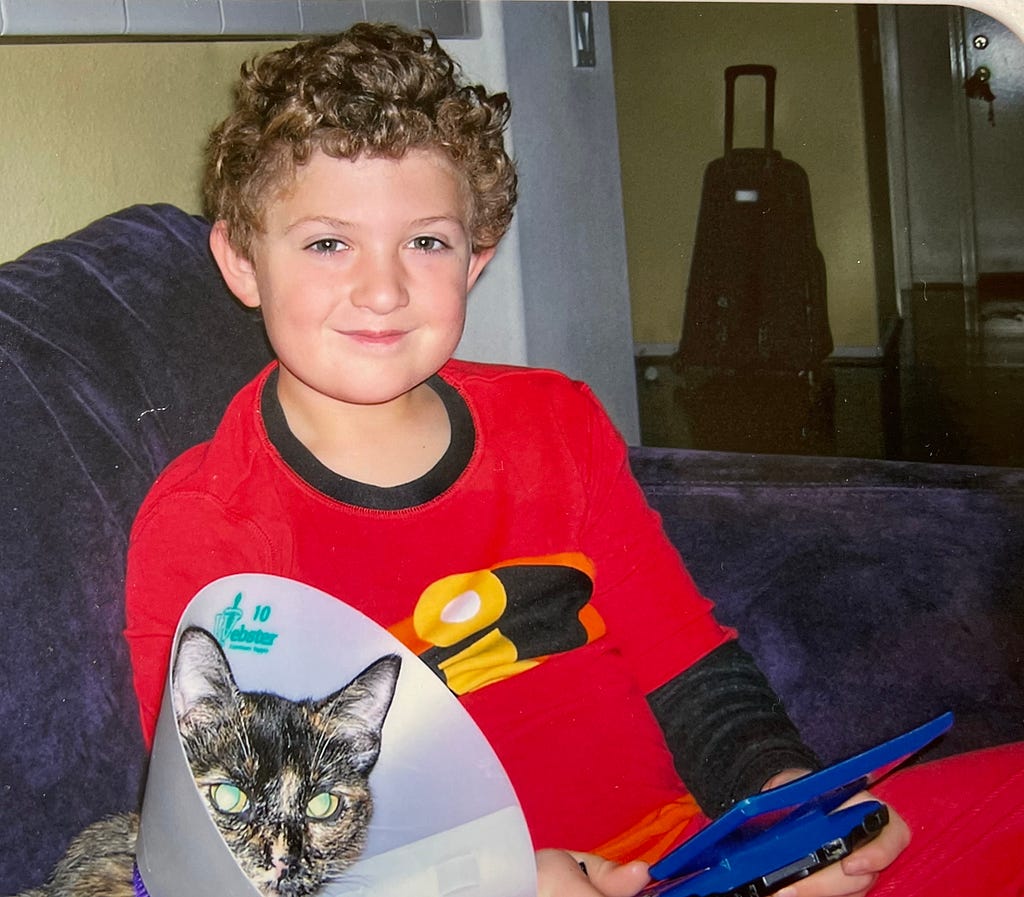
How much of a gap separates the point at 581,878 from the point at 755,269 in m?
0.45

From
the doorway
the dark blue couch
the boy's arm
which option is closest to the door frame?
the doorway

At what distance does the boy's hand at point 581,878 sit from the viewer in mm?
540

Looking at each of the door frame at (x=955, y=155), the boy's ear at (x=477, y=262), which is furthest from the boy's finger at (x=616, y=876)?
the door frame at (x=955, y=155)

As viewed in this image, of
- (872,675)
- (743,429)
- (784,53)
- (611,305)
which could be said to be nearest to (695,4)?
(784,53)

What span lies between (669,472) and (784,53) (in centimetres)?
29

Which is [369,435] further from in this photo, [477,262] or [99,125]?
[99,125]

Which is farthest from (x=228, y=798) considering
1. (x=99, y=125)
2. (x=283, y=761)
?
(x=99, y=125)

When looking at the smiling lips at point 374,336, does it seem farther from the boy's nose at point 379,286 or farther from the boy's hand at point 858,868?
the boy's hand at point 858,868

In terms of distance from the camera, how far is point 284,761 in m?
0.45

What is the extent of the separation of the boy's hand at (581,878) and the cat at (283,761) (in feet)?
0.45

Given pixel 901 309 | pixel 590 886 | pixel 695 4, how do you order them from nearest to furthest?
pixel 590 886
pixel 695 4
pixel 901 309

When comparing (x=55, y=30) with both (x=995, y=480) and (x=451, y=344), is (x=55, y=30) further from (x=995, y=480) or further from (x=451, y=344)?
(x=995, y=480)

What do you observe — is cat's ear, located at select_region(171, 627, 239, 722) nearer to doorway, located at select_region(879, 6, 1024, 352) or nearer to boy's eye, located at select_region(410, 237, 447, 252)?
boy's eye, located at select_region(410, 237, 447, 252)

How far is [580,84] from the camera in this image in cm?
73
